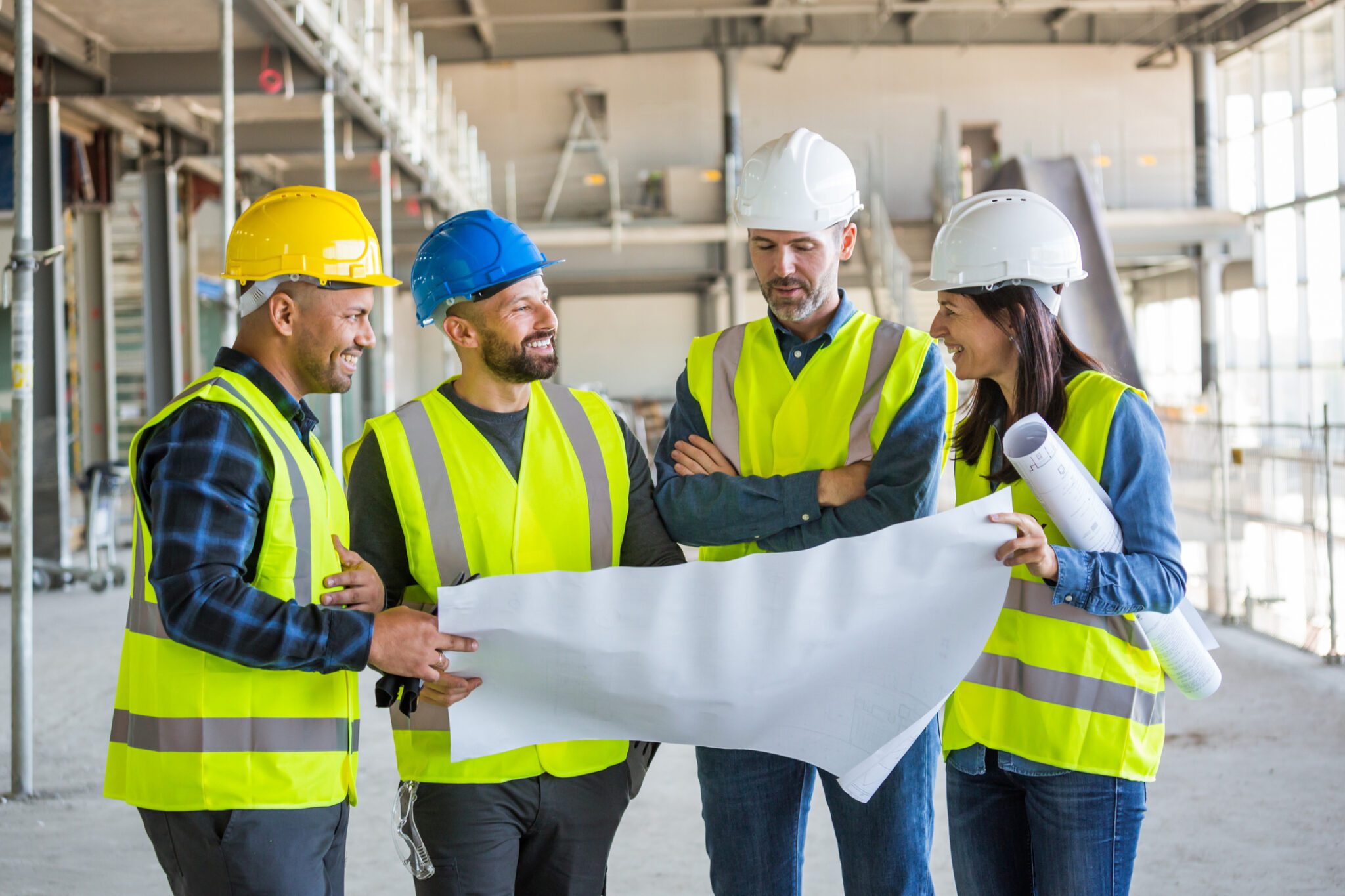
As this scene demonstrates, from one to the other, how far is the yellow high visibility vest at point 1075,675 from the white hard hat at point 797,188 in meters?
0.70

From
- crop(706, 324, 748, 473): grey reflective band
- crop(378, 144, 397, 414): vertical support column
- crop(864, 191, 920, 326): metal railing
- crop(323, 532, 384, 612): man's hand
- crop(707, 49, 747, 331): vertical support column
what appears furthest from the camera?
crop(707, 49, 747, 331): vertical support column

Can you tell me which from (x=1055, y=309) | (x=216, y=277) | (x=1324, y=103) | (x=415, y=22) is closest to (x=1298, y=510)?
(x=1324, y=103)

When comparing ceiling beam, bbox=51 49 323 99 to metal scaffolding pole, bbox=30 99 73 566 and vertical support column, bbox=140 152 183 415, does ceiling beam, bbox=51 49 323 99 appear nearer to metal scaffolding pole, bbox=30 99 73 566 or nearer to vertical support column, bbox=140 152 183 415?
metal scaffolding pole, bbox=30 99 73 566

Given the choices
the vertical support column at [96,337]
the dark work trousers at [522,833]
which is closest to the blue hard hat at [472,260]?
the dark work trousers at [522,833]

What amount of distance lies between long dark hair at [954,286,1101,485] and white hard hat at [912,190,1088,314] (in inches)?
1.4

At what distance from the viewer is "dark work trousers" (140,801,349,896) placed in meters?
2.15

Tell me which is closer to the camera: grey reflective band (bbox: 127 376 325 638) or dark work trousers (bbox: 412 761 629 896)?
grey reflective band (bbox: 127 376 325 638)

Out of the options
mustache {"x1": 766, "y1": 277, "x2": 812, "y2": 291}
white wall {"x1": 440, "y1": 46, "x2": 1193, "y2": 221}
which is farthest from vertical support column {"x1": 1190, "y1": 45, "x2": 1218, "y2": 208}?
mustache {"x1": 766, "y1": 277, "x2": 812, "y2": 291}

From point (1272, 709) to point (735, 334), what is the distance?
5013 millimetres

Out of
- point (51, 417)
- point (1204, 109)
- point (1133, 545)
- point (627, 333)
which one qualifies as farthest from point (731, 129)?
point (1133, 545)

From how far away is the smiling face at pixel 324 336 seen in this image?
7.72 ft

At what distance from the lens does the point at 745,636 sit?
2330mm

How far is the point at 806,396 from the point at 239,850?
1.56m

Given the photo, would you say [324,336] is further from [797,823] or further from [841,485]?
[797,823]
